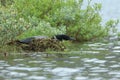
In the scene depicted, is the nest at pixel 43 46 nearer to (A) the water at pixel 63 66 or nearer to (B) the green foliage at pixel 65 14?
(A) the water at pixel 63 66

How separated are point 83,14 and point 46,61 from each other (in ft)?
27.7

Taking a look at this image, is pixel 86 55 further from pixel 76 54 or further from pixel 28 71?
pixel 28 71

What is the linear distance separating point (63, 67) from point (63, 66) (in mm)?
188

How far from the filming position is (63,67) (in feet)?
44.0

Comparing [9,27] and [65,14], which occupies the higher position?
[65,14]

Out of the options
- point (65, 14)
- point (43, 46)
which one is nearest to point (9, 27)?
point (43, 46)

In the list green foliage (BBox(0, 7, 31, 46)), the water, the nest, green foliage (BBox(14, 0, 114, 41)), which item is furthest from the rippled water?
green foliage (BBox(14, 0, 114, 41))

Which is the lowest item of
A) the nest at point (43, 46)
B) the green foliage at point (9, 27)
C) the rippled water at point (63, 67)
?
the rippled water at point (63, 67)

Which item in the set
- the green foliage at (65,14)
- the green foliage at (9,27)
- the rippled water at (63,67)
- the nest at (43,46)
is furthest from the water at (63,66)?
the green foliage at (65,14)

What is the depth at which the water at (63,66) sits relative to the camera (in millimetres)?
11922

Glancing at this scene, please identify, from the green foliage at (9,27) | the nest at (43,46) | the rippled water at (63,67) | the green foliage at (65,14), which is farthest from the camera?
the green foliage at (65,14)

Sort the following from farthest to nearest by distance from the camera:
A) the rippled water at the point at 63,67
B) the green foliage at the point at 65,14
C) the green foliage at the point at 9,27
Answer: the green foliage at the point at 65,14 < the green foliage at the point at 9,27 < the rippled water at the point at 63,67

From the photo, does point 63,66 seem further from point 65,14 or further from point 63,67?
point 65,14

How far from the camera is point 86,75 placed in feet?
39.5
